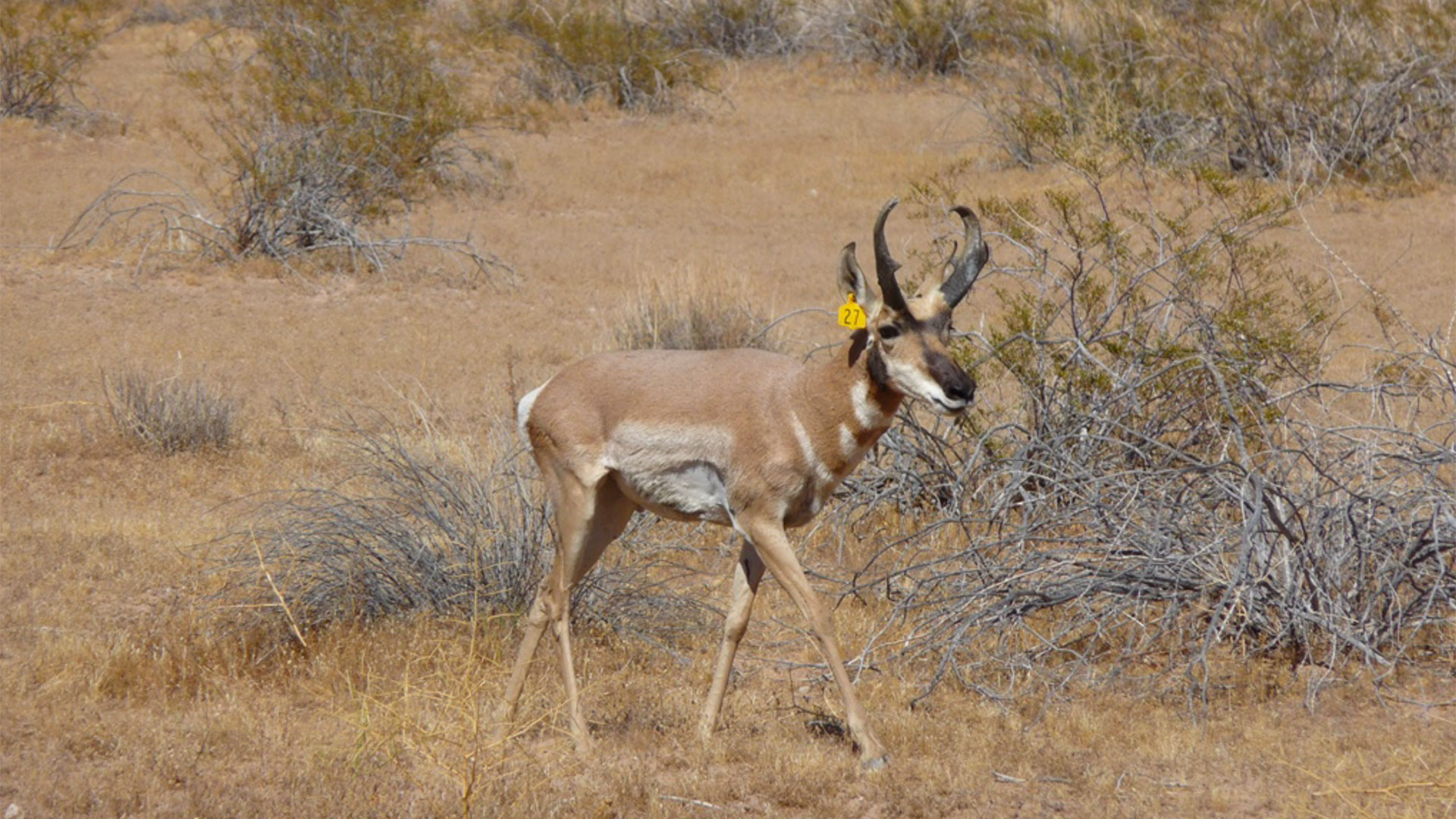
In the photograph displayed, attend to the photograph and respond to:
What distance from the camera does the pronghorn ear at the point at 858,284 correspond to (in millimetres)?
6188

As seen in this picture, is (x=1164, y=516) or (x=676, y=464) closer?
(x=676, y=464)

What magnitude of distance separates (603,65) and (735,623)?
73.3 feet

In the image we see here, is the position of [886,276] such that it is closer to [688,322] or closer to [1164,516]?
[1164,516]

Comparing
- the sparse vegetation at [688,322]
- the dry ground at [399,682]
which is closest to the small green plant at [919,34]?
the dry ground at [399,682]

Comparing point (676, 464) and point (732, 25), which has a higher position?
point (676, 464)

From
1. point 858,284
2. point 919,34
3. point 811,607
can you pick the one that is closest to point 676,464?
point 811,607

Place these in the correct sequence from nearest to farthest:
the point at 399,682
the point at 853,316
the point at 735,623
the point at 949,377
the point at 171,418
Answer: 1. the point at 949,377
2. the point at 853,316
3. the point at 735,623
4. the point at 399,682
5. the point at 171,418

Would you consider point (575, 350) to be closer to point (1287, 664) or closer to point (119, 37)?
point (1287, 664)

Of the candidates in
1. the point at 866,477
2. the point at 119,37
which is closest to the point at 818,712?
the point at 866,477

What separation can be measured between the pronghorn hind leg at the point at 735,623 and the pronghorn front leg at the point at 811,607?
0.76ft

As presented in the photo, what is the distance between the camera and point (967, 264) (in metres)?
6.38

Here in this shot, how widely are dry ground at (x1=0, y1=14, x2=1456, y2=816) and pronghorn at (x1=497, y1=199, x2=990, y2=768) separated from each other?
0.41m

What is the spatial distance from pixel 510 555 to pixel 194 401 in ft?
14.2

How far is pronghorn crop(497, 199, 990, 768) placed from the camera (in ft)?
20.3
